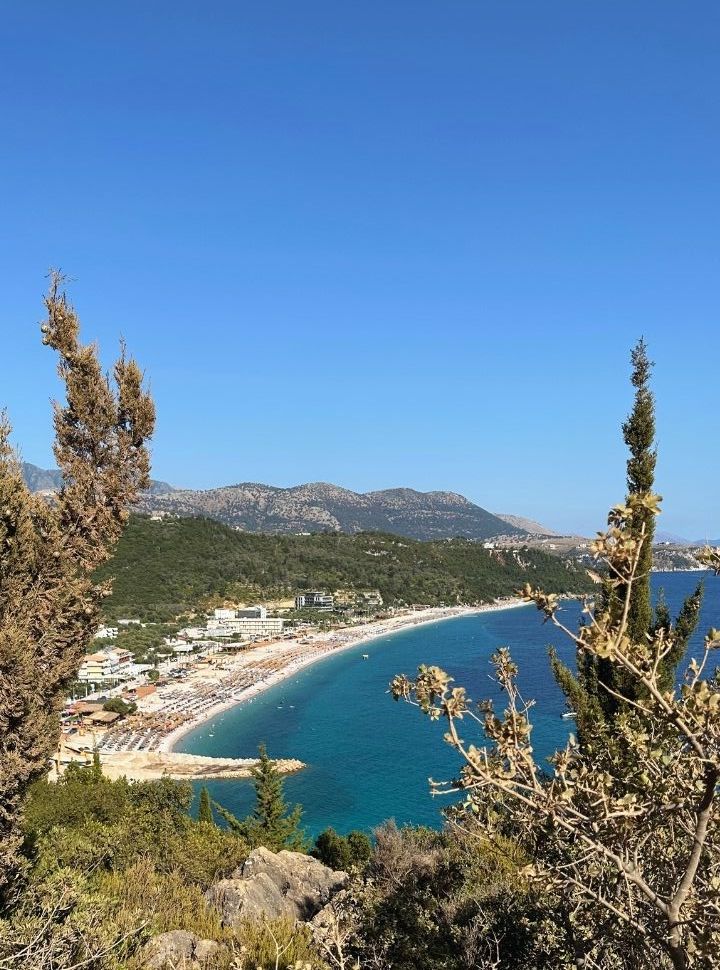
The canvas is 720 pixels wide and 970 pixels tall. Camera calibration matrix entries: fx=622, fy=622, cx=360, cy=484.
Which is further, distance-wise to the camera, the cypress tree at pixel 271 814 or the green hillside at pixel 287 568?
the green hillside at pixel 287 568

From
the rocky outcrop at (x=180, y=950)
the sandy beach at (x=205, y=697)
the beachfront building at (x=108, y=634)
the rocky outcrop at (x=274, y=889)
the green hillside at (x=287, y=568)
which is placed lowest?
the sandy beach at (x=205, y=697)

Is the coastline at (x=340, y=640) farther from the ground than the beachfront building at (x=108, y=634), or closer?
closer

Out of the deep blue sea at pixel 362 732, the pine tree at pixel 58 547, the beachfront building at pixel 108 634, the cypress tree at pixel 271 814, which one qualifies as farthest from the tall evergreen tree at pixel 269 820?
the beachfront building at pixel 108 634

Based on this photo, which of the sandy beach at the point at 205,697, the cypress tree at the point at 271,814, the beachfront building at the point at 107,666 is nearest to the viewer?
the cypress tree at the point at 271,814

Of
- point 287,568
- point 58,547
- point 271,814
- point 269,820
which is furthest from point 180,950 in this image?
point 287,568

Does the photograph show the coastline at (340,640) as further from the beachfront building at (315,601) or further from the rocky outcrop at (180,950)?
the rocky outcrop at (180,950)
